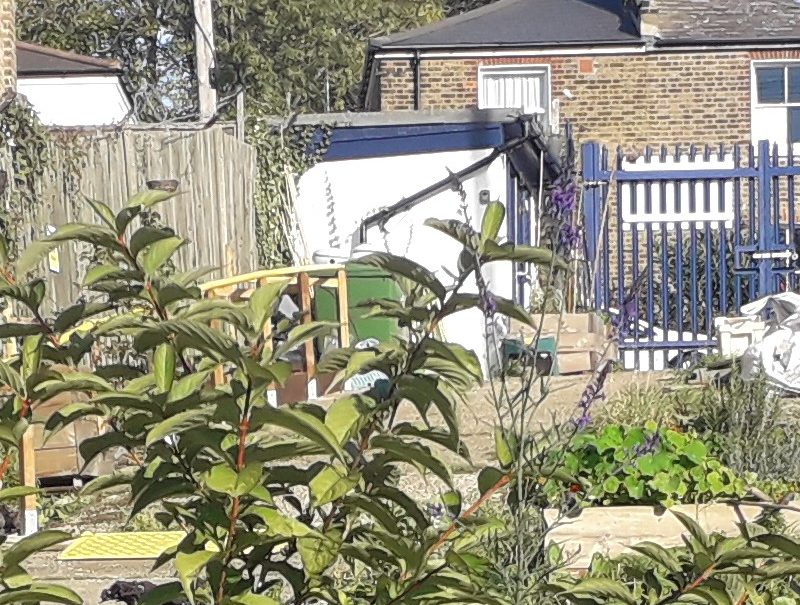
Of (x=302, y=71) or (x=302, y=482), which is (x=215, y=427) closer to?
(x=302, y=482)

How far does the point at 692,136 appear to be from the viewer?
21.2 m

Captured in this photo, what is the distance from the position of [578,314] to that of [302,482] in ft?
31.1

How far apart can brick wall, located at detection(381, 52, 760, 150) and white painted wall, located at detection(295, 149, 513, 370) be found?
7.01m

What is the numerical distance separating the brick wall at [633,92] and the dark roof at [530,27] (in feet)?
0.97

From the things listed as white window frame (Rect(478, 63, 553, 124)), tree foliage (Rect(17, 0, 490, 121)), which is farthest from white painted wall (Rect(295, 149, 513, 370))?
tree foliage (Rect(17, 0, 490, 121))

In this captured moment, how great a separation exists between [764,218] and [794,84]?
966 centimetres

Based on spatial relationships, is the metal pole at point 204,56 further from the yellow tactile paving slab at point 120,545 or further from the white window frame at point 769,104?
the yellow tactile paving slab at point 120,545

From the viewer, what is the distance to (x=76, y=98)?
23891 mm

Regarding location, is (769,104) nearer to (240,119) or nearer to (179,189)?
(240,119)

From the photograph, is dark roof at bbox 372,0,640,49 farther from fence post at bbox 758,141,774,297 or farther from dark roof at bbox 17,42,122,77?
fence post at bbox 758,141,774,297

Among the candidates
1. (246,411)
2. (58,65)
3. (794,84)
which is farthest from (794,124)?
(246,411)

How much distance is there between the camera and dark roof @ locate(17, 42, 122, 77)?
23.2m

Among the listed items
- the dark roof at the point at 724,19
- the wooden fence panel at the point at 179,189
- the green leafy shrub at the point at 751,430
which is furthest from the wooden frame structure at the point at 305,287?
the dark roof at the point at 724,19

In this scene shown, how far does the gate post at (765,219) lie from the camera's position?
12383 mm
